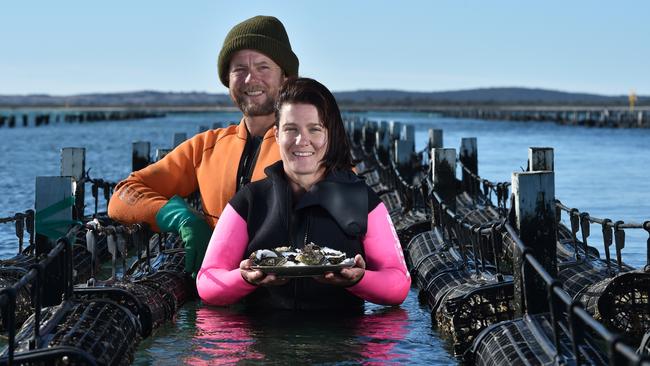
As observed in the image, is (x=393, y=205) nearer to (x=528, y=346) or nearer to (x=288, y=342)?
(x=288, y=342)

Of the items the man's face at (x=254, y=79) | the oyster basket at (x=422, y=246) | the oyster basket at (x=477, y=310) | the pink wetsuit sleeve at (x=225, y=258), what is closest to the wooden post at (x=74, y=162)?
the oyster basket at (x=422, y=246)

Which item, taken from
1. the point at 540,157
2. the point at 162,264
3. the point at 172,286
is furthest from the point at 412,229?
the point at 172,286

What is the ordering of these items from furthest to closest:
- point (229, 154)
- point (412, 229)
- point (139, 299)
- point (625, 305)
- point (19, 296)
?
point (412, 229) < point (19, 296) < point (625, 305) < point (229, 154) < point (139, 299)

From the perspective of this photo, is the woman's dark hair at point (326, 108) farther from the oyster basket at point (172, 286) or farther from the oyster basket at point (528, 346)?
the oyster basket at point (172, 286)

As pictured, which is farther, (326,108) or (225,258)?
(225,258)

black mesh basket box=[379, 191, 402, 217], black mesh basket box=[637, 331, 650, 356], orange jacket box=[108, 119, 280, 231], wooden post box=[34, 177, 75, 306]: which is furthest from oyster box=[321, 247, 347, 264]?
black mesh basket box=[379, 191, 402, 217]

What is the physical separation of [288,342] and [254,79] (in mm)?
1655

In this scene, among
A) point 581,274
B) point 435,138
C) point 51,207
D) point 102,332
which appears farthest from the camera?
point 435,138

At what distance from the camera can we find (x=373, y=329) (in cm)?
706

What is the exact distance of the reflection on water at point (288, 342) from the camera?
6457mm

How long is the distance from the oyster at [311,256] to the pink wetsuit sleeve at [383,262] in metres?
0.39

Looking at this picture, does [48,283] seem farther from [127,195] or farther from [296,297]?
[296,297]

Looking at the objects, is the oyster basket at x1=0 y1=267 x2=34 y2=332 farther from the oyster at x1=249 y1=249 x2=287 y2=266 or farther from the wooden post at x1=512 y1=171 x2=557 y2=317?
the wooden post at x1=512 y1=171 x2=557 y2=317

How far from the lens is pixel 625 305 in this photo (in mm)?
8031
